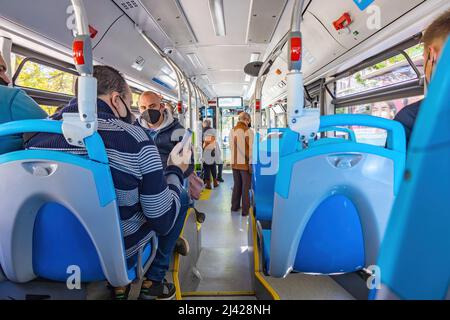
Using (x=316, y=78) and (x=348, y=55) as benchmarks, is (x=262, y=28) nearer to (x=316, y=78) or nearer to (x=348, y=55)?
(x=316, y=78)

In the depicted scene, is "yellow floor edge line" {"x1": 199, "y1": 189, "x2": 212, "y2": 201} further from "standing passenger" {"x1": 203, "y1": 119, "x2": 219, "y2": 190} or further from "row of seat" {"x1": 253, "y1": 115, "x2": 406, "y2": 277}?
"row of seat" {"x1": 253, "y1": 115, "x2": 406, "y2": 277}

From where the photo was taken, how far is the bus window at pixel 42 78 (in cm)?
254

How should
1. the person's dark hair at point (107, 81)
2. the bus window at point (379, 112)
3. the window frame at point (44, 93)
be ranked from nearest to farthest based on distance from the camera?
the person's dark hair at point (107, 81)
the window frame at point (44, 93)
the bus window at point (379, 112)

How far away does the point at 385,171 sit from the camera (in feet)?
3.76

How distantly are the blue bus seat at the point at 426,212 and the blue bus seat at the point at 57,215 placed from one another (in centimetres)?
99

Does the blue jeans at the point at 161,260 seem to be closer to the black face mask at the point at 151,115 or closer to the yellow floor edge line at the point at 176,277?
the yellow floor edge line at the point at 176,277

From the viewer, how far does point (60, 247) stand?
122cm

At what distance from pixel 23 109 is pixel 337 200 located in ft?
5.93

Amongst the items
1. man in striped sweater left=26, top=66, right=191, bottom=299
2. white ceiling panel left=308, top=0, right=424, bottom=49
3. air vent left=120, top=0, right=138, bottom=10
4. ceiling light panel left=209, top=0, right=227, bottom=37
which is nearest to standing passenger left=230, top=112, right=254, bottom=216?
ceiling light panel left=209, top=0, right=227, bottom=37

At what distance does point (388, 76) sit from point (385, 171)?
7.09 ft

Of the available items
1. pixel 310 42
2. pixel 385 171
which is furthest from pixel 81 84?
pixel 310 42

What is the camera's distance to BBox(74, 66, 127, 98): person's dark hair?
1426mm

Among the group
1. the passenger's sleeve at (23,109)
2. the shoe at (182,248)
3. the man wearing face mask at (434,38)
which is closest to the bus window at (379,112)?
the man wearing face mask at (434,38)

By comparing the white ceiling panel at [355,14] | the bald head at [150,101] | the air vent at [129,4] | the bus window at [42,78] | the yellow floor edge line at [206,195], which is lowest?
the yellow floor edge line at [206,195]
